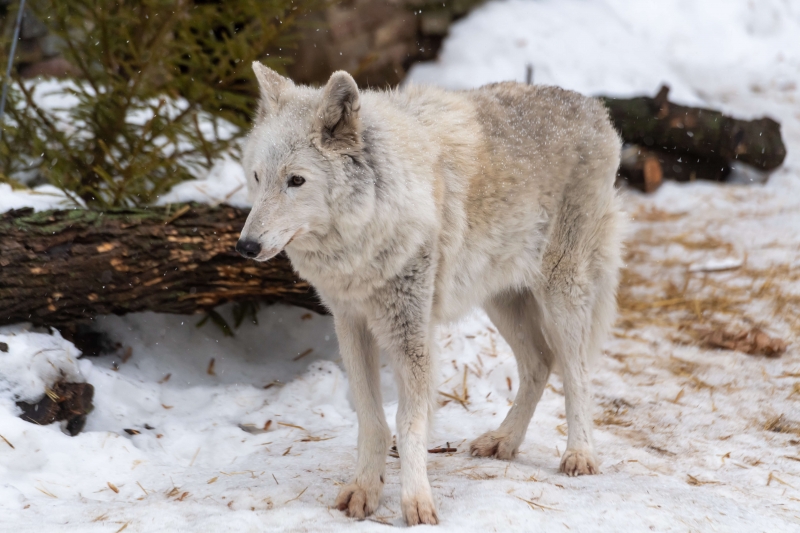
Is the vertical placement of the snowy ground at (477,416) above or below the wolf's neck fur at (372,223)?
below

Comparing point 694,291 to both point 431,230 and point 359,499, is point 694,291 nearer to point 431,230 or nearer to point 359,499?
point 431,230

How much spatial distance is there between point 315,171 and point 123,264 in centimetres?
178

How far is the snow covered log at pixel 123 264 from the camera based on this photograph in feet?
12.8

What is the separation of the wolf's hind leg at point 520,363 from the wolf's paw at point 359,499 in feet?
2.93

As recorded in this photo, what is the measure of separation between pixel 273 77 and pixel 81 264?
1.67m

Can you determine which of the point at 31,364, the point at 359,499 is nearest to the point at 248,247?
the point at 359,499

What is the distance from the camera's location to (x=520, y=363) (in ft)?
13.7

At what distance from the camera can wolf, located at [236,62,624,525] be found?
9.95ft

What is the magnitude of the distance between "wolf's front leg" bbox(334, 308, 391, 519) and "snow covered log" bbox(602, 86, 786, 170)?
531 centimetres

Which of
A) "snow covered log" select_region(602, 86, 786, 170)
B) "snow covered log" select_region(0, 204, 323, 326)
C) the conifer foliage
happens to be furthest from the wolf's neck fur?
"snow covered log" select_region(602, 86, 786, 170)

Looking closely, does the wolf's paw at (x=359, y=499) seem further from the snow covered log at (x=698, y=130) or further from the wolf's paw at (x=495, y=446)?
the snow covered log at (x=698, y=130)

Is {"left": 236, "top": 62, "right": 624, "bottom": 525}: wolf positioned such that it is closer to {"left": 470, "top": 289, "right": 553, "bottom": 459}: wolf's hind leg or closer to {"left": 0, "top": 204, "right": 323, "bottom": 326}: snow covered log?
{"left": 470, "top": 289, "right": 553, "bottom": 459}: wolf's hind leg

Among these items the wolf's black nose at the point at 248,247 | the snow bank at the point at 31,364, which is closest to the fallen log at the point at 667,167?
the wolf's black nose at the point at 248,247

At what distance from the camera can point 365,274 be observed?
3188 mm
